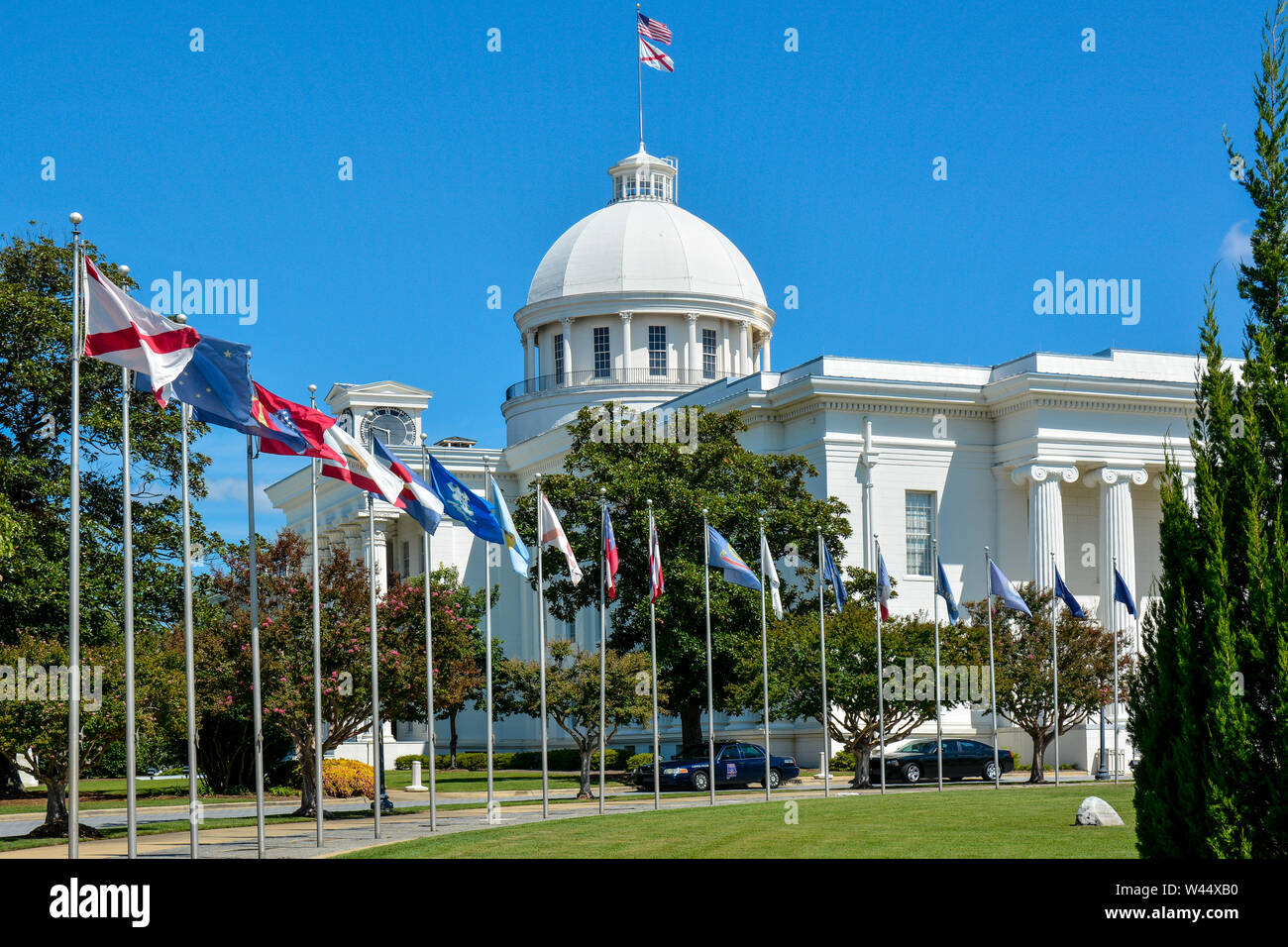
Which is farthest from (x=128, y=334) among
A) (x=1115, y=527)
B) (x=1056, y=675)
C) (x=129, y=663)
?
→ (x=1115, y=527)

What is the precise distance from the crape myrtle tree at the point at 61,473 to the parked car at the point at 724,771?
46.6ft

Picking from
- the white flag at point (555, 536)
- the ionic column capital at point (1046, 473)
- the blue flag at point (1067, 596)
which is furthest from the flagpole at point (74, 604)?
the ionic column capital at point (1046, 473)

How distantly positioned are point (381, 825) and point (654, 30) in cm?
4986

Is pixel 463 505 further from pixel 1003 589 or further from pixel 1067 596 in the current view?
pixel 1067 596

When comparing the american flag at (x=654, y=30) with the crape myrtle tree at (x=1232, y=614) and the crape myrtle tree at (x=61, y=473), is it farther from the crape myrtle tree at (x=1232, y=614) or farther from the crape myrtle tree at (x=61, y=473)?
the crape myrtle tree at (x=1232, y=614)

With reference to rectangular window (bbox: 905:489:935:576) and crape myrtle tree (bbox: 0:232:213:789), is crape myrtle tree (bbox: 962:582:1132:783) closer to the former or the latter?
rectangular window (bbox: 905:489:935:576)

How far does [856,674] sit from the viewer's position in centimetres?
4216

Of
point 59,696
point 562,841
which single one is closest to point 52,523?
point 59,696

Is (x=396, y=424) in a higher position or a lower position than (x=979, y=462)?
higher

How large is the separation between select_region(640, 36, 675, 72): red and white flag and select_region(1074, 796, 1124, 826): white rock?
5336cm

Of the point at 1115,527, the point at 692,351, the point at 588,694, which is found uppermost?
the point at 692,351

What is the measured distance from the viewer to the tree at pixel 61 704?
1186 inches

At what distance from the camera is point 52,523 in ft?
138
